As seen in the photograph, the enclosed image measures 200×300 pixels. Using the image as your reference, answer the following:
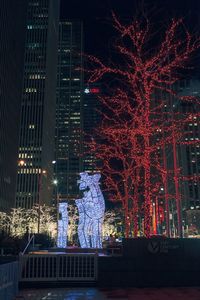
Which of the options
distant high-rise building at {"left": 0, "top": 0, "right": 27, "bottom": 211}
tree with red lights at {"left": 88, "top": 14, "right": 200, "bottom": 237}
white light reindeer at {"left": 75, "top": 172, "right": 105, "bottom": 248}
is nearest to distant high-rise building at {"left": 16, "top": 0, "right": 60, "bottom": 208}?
distant high-rise building at {"left": 0, "top": 0, "right": 27, "bottom": 211}

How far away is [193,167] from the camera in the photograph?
10662 centimetres

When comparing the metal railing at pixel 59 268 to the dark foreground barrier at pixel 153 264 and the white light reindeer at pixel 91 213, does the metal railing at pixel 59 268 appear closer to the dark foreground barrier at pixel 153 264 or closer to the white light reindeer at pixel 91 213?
the dark foreground barrier at pixel 153 264

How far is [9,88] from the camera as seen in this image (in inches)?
3767

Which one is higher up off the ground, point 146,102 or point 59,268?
point 146,102

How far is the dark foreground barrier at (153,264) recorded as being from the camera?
14469 mm

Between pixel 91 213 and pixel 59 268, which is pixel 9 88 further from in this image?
pixel 59 268

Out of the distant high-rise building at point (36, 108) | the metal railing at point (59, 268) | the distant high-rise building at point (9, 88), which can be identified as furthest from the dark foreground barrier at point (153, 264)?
the distant high-rise building at point (36, 108)

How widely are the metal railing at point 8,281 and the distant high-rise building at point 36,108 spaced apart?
3999 inches

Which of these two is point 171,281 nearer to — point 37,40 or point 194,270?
point 194,270

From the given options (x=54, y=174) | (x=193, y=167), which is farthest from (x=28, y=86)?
(x=193, y=167)

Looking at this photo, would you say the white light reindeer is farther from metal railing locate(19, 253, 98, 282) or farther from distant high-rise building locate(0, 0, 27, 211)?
distant high-rise building locate(0, 0, 27, 211)

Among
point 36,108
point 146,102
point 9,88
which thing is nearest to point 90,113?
point 36,108

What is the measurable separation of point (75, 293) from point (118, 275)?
2.28m

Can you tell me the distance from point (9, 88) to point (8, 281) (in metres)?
89.7
